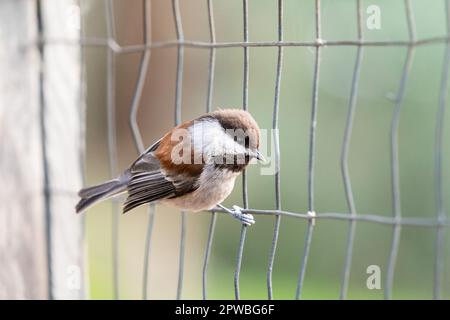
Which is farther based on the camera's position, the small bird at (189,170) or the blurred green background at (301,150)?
the blurred green background at (301,150)

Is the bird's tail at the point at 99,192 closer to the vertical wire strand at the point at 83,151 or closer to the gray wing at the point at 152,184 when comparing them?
the gray wing at the point at 152,184

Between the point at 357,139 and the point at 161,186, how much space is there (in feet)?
6.69

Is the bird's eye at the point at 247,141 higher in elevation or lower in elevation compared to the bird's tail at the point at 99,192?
higher

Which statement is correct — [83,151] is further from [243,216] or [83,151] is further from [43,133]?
[243,216]

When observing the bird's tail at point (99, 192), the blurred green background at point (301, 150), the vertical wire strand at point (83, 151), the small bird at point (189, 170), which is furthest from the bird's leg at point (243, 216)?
the blurred green background at point (301, 150)

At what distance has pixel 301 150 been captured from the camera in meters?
3.38

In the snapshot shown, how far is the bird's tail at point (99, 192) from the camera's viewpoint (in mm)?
1747

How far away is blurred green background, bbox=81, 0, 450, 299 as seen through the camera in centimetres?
318

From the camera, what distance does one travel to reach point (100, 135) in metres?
4.39

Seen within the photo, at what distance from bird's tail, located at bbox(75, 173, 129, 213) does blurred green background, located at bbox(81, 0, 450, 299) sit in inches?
46.7

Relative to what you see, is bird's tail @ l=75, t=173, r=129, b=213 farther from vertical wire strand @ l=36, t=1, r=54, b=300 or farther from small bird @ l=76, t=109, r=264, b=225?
vertical wire strand @ l=36, t=1, r=54, b=300

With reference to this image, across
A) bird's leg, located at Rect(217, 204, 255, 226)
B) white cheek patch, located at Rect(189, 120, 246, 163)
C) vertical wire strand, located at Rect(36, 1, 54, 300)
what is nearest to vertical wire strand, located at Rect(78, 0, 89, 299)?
vertical wire strand, located at Rect(36, 1, 54, 300)

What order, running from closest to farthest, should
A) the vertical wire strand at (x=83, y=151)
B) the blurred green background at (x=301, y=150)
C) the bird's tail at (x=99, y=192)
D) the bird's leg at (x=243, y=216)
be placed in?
the bird's leg at (x=243, y=216) → the bird's tail at (x=99, y=192) → the vertical wire strand at (x=83, y=151) → the blurred green background at (x=301, y=150)
